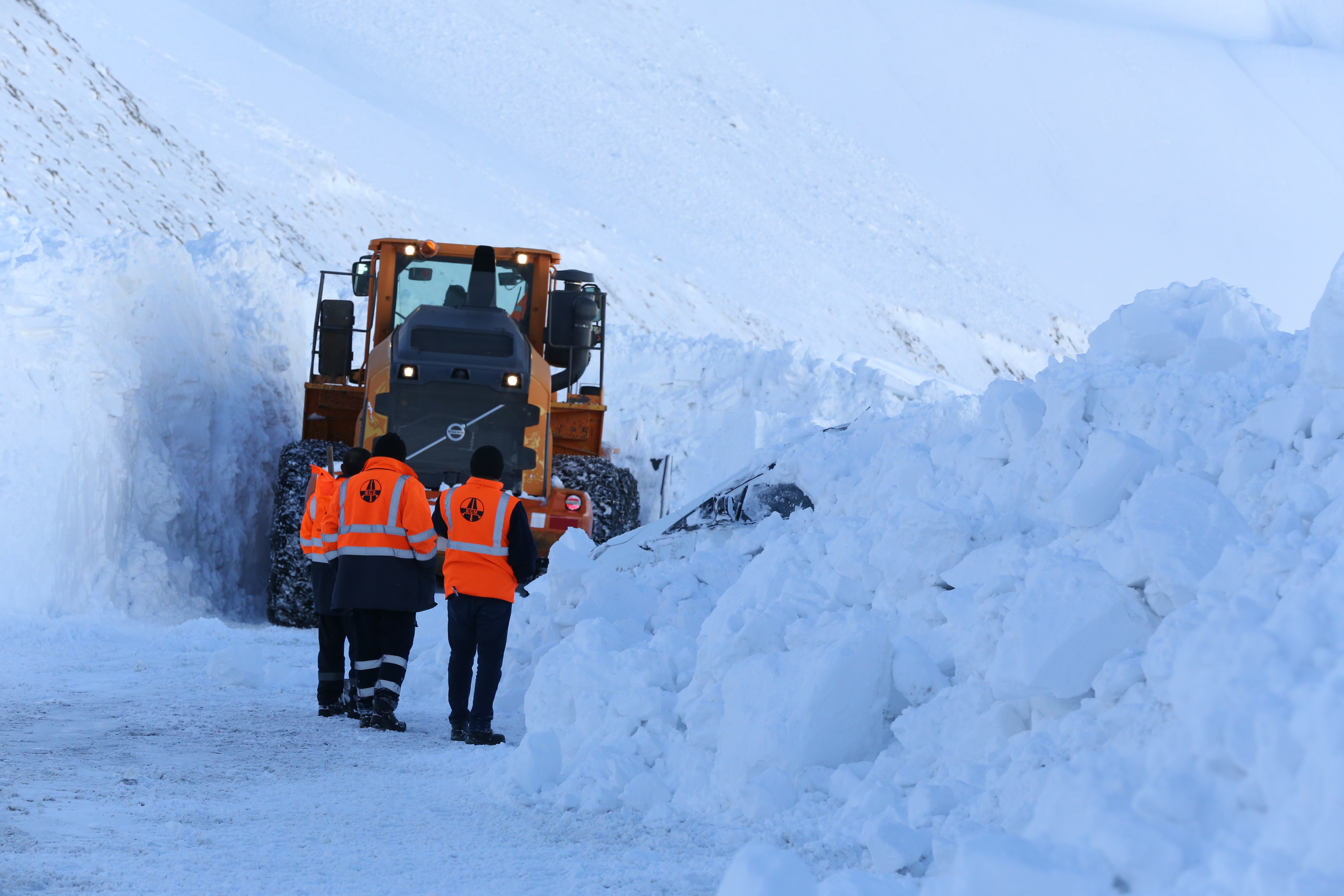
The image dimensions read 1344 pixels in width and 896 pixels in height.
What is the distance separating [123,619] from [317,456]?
1.85m

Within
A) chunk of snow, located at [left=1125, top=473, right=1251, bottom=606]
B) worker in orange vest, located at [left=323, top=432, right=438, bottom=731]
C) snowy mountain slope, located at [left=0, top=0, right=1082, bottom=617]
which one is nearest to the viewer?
chunk of snow, located at [left=1125, top=473, right=1251, bottom=606]

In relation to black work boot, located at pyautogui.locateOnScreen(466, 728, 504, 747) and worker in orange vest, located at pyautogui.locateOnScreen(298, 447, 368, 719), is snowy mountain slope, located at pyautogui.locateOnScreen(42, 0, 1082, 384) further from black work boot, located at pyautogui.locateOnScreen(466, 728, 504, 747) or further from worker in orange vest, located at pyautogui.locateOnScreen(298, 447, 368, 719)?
black work boot, located at pyautogui.locateOnScreen(466, 728, 504, 747)

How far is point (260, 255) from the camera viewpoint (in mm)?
12859

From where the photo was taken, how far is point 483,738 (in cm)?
578

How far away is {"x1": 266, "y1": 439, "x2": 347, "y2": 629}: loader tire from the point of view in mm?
9352

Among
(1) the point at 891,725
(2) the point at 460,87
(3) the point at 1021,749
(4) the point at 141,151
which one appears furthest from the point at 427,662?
(2) the point at 460,87

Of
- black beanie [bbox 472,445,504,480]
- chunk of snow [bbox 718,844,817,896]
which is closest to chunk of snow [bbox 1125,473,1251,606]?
chunk of snow [bbox 718,844,817,896]

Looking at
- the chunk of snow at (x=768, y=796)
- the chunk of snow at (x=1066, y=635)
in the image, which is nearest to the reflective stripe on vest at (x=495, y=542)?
the chunk of snow at (x=768, y=796)

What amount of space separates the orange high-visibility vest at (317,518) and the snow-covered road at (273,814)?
2.66 ft

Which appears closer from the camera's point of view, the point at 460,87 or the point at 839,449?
the point at 839,449

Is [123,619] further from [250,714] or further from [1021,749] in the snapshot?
[1021,749]

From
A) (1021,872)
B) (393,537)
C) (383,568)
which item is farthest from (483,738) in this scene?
(1021,872)

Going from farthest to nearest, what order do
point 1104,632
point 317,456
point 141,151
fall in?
point 141,151
point 317,456
point 1104,632

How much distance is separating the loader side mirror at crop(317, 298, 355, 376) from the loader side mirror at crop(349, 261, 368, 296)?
1.34 ft
